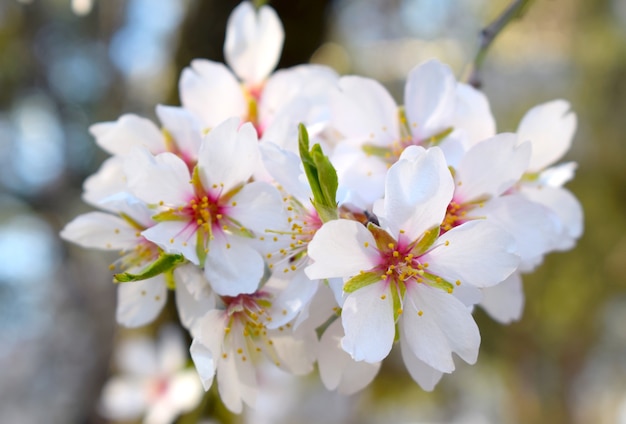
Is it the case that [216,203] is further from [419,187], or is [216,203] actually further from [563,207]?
[563,207]

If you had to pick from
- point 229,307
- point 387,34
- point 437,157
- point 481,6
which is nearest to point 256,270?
point 229,307

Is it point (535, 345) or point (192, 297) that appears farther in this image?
point (535, 345)

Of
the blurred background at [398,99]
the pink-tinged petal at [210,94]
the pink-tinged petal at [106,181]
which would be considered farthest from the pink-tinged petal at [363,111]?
the blurred background at [398,99]

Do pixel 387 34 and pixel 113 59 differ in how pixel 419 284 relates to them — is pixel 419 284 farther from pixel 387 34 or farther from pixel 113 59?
pixel 387 34

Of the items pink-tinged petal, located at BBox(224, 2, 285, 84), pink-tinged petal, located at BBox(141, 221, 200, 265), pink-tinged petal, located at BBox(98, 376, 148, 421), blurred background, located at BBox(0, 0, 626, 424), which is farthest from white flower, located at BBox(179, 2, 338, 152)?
blurred background, located at BBox(0, 0, 626, 424)

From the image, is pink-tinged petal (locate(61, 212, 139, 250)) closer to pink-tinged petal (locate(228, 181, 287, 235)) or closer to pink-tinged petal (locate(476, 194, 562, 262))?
pink-tinged petal (locate(228, 181, 287, 235))

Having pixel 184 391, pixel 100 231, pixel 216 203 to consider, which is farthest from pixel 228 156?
pixel 184 391
